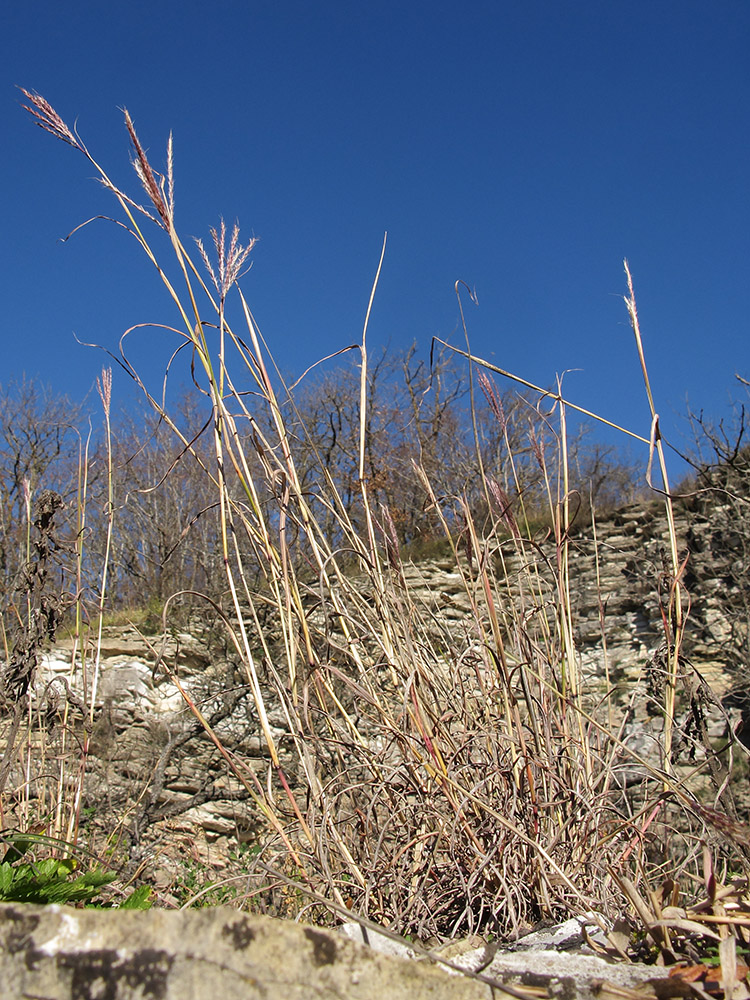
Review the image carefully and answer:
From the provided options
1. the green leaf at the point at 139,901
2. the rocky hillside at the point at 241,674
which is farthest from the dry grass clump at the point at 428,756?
the rocky hillside at the point at 241,674

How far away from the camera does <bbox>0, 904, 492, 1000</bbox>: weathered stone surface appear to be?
63 cm

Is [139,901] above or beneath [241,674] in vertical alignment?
beneath

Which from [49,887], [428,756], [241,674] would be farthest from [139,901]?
[241,674]

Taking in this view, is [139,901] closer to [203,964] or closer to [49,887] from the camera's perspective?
[49,887]

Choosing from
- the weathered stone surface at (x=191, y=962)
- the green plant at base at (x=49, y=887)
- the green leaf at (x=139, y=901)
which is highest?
the weathered stone surface at (x=191, y=962)

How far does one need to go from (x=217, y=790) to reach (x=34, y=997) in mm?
5922

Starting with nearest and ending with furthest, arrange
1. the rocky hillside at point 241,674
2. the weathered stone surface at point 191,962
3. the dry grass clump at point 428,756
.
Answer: the weathered stone surface at point 191,962 → the dry grass clump at point 428,756 → the rocky hillside at point 241,674

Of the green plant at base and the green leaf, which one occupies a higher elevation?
the green plant at base

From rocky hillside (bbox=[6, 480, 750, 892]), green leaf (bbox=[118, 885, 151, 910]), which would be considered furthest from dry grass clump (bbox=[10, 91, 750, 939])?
rocky hillside (bbox=[6, 480, 750, 892])

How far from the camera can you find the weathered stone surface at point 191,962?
2.06 feet

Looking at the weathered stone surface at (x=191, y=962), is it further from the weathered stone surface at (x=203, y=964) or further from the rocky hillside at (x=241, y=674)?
the rocky hillside at (x=241, y=674)

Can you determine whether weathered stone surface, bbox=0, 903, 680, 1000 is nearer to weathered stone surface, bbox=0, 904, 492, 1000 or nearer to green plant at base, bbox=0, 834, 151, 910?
weathered stone surface, bbox=0, 904, 492, 1000

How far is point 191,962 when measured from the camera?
2.10ft

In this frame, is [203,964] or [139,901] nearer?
[203,964]
